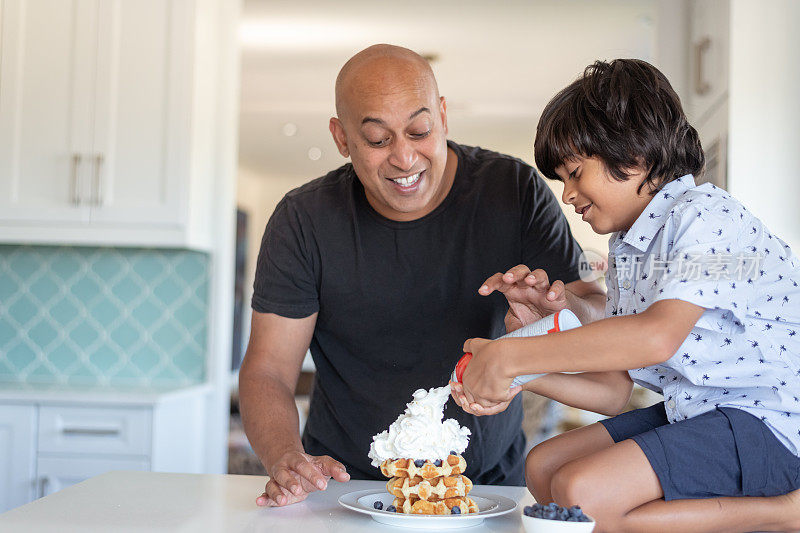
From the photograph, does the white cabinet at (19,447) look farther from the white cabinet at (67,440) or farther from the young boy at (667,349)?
the young boy at (667,349)

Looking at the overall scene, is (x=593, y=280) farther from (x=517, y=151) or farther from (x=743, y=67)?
(x=517, y=151)

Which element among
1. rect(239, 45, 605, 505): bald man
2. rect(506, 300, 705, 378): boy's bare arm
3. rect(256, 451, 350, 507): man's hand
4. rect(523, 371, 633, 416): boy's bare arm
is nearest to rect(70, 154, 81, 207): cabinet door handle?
rect(239, 45, 605, 505): bald man

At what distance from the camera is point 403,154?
5.62 ft

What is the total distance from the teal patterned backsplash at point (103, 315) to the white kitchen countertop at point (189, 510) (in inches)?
84.2

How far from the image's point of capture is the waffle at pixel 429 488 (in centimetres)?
117

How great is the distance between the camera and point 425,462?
1.18 meters

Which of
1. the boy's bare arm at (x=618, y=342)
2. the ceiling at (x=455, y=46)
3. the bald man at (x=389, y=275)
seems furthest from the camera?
the ceiling at (x=455, y=46)

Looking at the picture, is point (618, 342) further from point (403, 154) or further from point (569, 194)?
point (403, 154)

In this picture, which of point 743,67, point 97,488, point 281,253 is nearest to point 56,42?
point 281,253

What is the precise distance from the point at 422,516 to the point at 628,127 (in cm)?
69

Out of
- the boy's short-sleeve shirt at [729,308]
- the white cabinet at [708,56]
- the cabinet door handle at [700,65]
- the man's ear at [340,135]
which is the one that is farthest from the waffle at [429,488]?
the cabinet door handle at [700,65]

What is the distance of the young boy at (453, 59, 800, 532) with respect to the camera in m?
1.10

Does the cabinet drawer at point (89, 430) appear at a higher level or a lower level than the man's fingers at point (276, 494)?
lower

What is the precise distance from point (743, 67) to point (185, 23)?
7.31 feet
